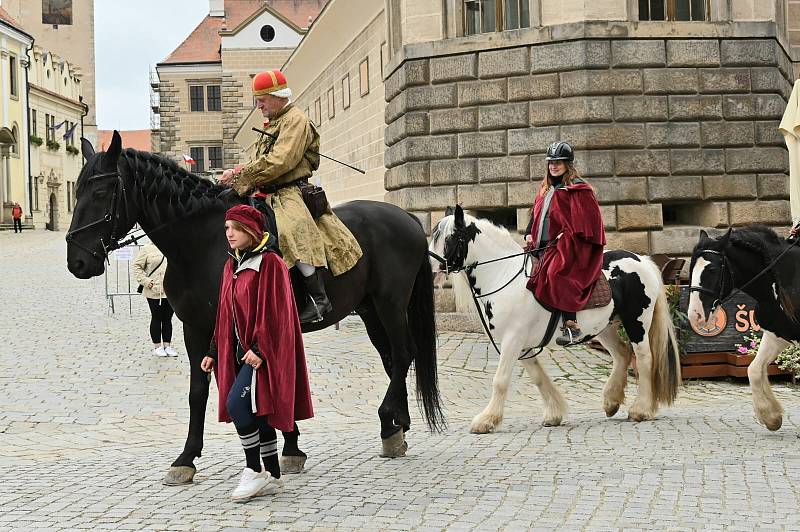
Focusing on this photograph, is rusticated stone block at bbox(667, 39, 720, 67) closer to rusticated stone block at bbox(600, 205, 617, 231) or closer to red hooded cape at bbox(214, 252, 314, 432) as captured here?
rusticated stone block at bbox(600, 205, 617, 231)

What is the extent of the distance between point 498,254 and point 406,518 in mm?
3914

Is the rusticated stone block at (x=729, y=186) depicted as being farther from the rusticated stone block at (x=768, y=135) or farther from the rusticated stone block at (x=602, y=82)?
the rusticated stone block at (x=602, y=82)

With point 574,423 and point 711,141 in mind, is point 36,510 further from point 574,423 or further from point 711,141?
point 711,141

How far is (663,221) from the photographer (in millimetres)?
15781

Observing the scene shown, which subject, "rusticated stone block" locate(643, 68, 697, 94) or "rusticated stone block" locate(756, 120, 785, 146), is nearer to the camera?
"rusticated stone block" locate(643, 68, 697, 94)

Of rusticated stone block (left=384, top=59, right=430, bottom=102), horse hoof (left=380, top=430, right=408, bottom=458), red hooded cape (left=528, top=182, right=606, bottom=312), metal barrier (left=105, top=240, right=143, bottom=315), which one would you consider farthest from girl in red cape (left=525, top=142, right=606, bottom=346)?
metal barrier (left=105, top=240, right=143, bottom=315)

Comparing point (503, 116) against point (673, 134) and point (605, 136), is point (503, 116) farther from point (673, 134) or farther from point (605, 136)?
point (673, 134)

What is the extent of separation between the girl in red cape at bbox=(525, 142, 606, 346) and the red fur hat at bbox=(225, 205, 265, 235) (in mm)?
3284

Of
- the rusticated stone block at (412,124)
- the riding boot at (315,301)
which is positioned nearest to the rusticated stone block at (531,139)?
the rusticated stone block at (412,124)

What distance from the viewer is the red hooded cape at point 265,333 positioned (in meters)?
6.10

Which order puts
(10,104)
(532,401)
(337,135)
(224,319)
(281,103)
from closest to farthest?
(224,319) → (281,103) → (532,401) → (337,135) → (10,104)

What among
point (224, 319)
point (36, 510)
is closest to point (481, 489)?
point (224, 319)

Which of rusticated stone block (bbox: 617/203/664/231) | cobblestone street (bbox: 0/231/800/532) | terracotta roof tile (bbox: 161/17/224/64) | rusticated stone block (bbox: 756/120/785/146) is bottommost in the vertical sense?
cobblestone street (bbox: 0/231/800/532)

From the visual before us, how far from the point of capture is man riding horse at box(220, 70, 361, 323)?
278 inches
